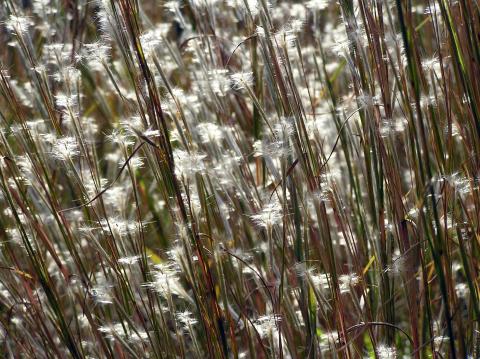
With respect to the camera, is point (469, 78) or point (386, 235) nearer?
point (469, 78)

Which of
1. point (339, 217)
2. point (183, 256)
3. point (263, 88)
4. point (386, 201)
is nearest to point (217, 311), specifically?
point (183, 256)

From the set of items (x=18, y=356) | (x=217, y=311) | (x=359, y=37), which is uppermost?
(x=359, y=37)

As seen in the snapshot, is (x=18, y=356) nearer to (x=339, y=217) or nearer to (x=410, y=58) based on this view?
(x=339, y=217)

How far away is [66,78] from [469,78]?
603mm

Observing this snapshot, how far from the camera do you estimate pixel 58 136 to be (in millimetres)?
1071

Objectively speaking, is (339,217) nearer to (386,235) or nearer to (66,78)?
(386,235)

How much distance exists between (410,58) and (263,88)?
2.12 feet

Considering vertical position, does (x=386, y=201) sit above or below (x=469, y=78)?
below

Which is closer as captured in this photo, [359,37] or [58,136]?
[359,37]

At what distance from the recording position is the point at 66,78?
1058 mm

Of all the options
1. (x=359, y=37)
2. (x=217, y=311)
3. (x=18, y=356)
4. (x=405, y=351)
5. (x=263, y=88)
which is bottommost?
(x=405, y=351)

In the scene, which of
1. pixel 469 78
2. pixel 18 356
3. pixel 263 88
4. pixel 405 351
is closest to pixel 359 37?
pixel 469 78

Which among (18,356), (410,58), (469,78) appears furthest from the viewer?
(18,356)

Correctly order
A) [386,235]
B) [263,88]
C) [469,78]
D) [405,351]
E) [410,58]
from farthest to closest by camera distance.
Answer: [263,88] < [405,351] < [386,235] < [469,78] < [410,58]
